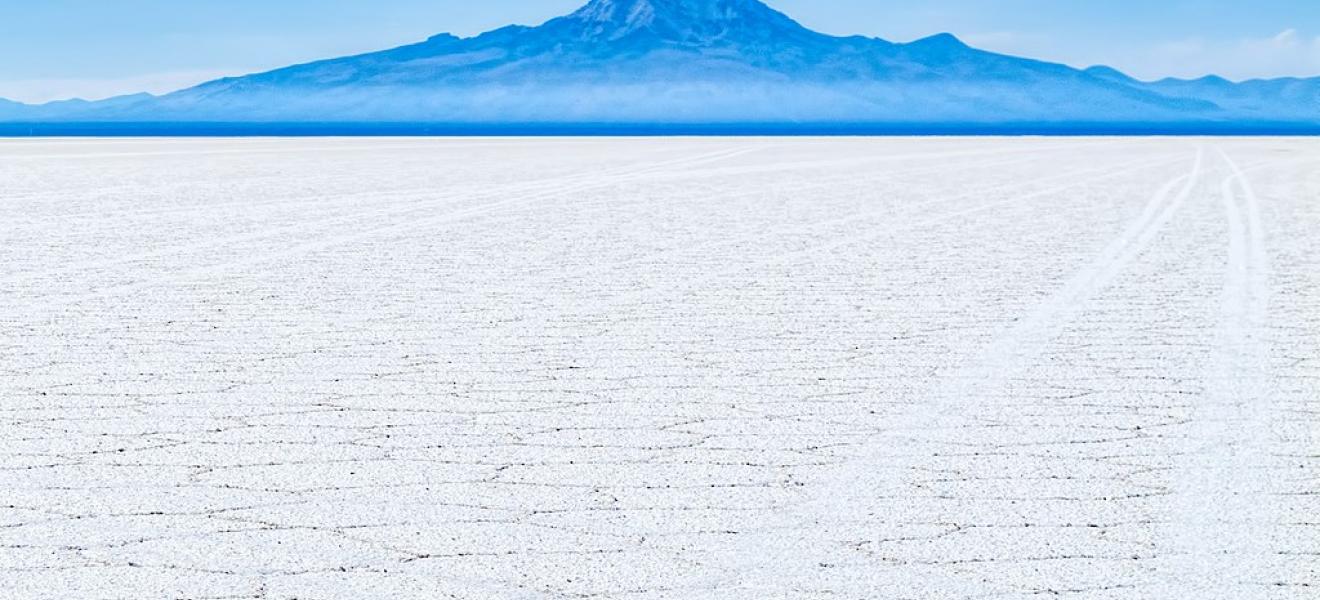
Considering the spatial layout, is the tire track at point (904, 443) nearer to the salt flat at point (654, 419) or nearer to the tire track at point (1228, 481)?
the salt flat at point (654, 419)

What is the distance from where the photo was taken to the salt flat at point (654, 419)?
4062mm

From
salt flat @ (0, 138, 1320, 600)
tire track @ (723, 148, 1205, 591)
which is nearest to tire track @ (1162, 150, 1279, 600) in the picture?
salt flat @ (0, 138, 1320, 600)

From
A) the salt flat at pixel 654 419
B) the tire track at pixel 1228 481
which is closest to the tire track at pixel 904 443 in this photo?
the salt flat at pixel 654 419

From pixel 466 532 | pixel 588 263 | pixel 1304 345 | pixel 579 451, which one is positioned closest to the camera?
pixel 466 532

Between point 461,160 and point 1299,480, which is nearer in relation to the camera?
point 1299,480

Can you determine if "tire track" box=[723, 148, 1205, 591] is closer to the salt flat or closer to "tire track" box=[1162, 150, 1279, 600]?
the salt flat

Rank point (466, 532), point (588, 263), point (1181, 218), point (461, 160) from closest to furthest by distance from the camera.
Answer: point (466, 532), point (588, 263), point (1181, 218), point (461, 160)

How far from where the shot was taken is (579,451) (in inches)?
210

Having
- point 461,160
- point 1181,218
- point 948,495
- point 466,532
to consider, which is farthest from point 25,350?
point 461,160

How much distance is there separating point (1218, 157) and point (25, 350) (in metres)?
39.3

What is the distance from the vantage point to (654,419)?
19.4 ft

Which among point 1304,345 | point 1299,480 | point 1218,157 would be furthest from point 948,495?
point 1218,157

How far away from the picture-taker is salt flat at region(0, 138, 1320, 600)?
4062 millimetres

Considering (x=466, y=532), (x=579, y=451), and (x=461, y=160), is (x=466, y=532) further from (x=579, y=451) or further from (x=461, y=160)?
(x=461, y=160)
